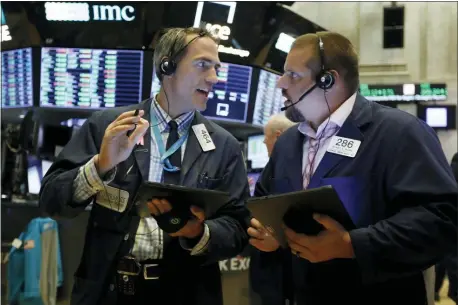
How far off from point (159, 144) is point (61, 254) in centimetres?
235

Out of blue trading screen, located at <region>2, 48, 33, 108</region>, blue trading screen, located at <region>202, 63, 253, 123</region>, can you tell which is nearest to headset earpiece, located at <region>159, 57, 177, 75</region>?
blue trading screen, located at <region>202, 63, 253, 123</region>

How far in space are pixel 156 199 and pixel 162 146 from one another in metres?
0.40

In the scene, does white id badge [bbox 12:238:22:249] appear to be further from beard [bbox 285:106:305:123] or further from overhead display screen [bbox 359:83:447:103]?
overhead display screen [bbox 359:83:447:103]

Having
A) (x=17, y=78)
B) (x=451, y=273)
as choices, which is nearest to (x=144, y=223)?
(x=451, y=273)

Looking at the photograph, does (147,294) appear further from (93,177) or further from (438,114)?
(438,114)

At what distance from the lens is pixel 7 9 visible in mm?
5281

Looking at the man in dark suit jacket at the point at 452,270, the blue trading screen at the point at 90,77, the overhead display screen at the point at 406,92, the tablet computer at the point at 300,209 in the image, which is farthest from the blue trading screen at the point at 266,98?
the overhead display screen at the point at 406,92

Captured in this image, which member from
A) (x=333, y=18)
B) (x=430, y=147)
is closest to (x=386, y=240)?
(x=430, y=147)

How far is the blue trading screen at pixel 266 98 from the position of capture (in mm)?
5676

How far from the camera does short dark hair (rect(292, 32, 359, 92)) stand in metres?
1.88

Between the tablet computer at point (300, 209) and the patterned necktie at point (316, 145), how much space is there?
0.82ft

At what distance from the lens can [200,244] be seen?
1.89m

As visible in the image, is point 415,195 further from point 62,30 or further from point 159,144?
point 62,30

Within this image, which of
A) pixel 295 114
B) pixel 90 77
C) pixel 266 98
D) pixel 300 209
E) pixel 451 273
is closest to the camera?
pixel 300 209
